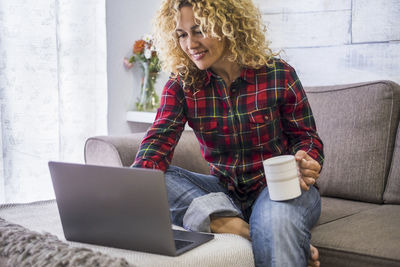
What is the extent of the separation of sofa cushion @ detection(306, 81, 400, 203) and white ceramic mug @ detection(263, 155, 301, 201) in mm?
556

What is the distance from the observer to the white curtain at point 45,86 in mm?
2031

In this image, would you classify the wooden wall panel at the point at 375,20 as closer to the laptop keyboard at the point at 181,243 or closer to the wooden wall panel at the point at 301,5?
the wooden wall panel at the point at 301,5

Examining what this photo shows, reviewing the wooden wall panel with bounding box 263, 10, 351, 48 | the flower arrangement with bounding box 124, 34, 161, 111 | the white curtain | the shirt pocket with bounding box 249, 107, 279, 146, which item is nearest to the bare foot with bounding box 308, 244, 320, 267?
the shirt pocket with bounding box 249, 107, 279, 146

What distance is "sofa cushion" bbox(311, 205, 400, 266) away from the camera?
1186 millimetres

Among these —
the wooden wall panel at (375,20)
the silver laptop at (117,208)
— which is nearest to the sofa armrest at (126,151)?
the silver laptop at (117,208)

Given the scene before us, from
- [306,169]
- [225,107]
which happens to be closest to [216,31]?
[225,107]

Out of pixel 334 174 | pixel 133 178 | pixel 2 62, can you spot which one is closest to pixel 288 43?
pixel 334 174

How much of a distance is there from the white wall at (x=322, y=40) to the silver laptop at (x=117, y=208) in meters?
1.22

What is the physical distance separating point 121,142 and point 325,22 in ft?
3.37

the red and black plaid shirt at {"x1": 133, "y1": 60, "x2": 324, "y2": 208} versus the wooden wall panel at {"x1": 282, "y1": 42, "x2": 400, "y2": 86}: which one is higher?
the wooden wall panel at {"x1": 282, "y1": 42, "x2": 400, "y2": 86}

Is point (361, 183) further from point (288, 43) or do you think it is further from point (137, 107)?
point (137, 107)

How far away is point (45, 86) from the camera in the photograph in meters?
2.13

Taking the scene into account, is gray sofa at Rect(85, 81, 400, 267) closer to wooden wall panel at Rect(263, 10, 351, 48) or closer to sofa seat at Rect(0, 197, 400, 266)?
sofa seat at Rect(0, 197, 400, 266)

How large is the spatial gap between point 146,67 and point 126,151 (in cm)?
90
